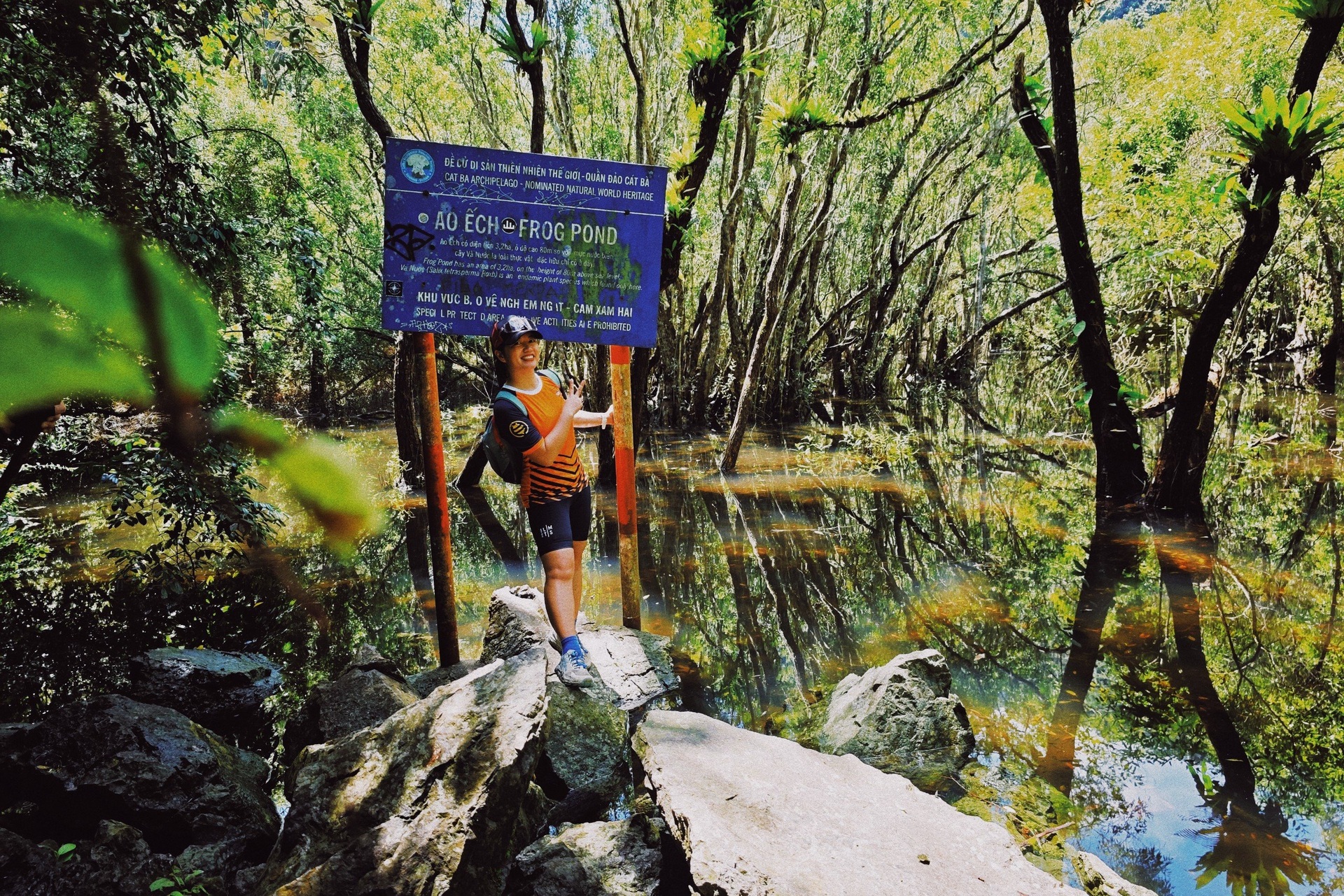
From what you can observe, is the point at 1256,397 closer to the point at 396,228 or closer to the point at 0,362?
the point at 396,228

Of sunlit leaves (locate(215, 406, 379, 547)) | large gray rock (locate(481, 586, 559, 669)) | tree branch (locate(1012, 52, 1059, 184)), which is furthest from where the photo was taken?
tree branch (locate(1012, 52, 1059, 184))

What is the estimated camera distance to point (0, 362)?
61.4 inches

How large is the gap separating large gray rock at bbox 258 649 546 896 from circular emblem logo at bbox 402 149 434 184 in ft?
8.49

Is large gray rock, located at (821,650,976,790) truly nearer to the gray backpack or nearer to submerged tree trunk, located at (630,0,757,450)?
the gray backpack

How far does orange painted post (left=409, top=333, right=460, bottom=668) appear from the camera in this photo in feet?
14.3

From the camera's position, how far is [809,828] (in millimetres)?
2629

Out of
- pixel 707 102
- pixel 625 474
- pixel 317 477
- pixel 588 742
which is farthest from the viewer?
pixel 707 102

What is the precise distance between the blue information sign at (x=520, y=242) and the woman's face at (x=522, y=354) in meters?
0.34

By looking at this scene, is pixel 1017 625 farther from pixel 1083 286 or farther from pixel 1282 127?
pixel 1282 127

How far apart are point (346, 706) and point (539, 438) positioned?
5.13 ft

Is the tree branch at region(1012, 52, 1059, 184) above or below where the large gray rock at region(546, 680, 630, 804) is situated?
above

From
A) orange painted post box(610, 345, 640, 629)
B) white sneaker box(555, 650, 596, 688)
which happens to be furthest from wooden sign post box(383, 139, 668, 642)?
white sneaker box(555, 650, 596, 688)

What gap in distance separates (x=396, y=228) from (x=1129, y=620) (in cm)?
544

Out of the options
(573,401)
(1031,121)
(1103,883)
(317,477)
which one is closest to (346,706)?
(573,401)
